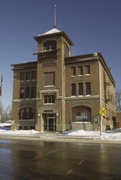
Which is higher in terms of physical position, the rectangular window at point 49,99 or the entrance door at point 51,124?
the rectangular window at point 49,99

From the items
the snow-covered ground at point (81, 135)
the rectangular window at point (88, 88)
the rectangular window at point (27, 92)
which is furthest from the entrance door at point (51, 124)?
the rectangular window at point (88, 88)

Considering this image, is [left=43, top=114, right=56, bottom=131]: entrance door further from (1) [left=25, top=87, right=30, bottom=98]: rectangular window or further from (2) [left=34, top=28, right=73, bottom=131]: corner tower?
(1) [left=25, top=87, right=30, bottom=98]: rectangular window

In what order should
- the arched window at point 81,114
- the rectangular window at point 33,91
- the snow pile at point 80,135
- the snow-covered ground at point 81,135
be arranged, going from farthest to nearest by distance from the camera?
the rectangular window at point 33,91, the arched window at point 81,114, the snow-covered ground at point 81,135, the snow pile at point 80,135

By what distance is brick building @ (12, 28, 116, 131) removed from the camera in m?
34.2

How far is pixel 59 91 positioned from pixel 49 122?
593cm

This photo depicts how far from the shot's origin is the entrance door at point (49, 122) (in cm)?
3544

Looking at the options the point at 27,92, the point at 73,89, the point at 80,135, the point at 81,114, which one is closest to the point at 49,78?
the point at 73,89

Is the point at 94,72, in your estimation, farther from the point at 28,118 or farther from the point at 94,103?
the point at 28,118

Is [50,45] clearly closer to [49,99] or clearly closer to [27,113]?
[49,99]

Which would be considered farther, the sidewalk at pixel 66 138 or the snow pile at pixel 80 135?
the snow pile at pixel 80 135

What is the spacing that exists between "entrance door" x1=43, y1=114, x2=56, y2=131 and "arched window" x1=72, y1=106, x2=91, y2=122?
3588 mm

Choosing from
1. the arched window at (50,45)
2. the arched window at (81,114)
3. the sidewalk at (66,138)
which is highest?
the arched window at (50,45)

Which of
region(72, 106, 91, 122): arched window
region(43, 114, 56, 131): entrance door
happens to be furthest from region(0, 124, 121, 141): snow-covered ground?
region(43, 114, 56, 131): entrance door

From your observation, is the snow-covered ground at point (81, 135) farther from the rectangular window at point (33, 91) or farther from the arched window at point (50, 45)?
the arched window at point (50, 45)
